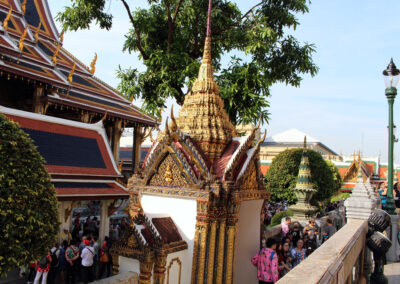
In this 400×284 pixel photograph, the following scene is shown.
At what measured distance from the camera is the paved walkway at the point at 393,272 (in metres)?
8.31

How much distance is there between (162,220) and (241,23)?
1023 cm

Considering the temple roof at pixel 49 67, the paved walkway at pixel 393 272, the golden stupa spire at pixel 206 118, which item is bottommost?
the paved walkway at pixel 393 272

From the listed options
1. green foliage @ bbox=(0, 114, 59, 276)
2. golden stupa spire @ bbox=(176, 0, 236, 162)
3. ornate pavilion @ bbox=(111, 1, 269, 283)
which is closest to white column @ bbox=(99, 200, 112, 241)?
ornate pavilion @ bbox=(111, 1, 269, 283)

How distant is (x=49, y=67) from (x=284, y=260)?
Answer: 1178cm

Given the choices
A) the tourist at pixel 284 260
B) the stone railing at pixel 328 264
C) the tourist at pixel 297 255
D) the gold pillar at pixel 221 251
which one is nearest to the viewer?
the stone railing at pixel 328 264

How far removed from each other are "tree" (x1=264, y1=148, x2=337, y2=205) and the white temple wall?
13.8 meters

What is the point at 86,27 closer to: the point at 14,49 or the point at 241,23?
the point at 14,49

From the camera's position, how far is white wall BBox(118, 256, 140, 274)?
17.4 ft

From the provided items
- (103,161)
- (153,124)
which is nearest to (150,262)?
(103,161)

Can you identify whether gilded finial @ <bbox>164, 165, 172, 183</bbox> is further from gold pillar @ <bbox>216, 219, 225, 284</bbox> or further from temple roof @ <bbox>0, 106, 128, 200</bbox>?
temple roof @ <bbox>0, 106, 128, 200</bbox>

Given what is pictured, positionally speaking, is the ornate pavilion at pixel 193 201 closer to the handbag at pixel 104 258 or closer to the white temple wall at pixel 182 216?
the white temple wall at pixel 182 216

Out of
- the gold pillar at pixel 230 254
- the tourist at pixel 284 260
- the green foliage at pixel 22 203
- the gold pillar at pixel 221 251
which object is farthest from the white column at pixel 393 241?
the green foliage at pixel 22 203

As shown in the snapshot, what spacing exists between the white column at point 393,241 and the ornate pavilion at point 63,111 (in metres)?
8.29

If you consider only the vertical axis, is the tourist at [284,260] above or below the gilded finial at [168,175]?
below
